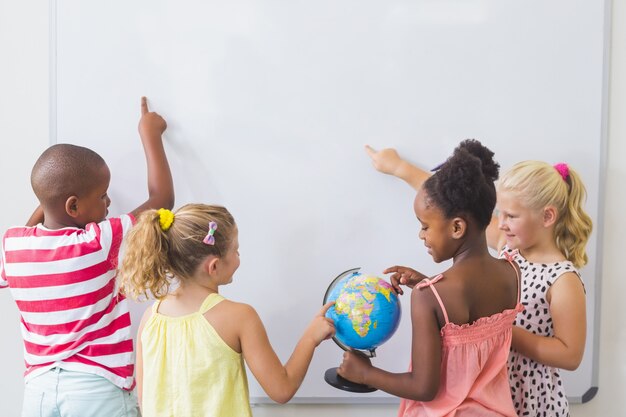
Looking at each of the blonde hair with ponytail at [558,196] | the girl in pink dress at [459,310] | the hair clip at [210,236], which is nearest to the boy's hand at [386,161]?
the blonde hair with ponytail at [558,196]

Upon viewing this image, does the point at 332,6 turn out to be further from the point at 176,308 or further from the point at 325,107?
the point at 176,308

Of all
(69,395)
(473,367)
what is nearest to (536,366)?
(473,367)

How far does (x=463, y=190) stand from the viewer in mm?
1533

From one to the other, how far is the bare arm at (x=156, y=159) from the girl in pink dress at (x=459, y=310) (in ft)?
2.94

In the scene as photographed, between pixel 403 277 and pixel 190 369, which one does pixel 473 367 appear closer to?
pixel 403 277

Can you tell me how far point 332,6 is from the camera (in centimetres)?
211

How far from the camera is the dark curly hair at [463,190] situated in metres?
1.54

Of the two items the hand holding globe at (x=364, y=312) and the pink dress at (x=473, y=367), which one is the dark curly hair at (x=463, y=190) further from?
the hand holding globe at (x=364, y=312)

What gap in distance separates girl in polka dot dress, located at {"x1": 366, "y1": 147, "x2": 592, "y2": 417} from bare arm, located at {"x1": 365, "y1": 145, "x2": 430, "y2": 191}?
0.30m

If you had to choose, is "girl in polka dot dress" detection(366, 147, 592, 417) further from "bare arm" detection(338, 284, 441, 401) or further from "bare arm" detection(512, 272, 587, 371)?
"bare arm" detection(338, 284, 441, 401)

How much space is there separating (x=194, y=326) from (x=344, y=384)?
504 mm

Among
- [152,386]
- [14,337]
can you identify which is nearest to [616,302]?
[152,386]

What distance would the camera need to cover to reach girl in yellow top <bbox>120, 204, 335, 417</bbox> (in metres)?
1.58

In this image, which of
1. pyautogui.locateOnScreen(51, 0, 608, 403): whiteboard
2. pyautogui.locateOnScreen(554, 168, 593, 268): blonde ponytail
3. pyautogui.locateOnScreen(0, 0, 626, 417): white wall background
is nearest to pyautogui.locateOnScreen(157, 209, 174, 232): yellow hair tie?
pyautogui.locateOnScreen(51, 0, 608, 403): whiteboard
